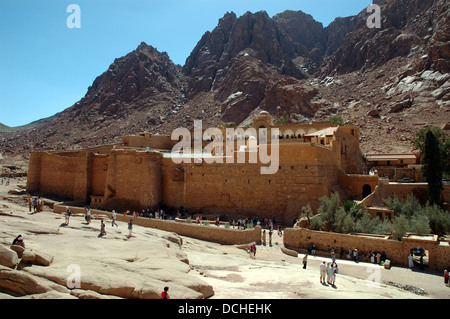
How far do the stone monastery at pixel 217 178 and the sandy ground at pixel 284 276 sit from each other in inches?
204

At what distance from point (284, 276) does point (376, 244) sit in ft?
18.0

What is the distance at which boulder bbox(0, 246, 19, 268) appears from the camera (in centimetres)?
638

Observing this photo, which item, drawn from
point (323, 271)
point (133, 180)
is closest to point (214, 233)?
point (323, 271)

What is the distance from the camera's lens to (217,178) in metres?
22.2

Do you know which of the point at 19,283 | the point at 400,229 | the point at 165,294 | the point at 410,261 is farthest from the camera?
the point at 400,229

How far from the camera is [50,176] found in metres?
27.5

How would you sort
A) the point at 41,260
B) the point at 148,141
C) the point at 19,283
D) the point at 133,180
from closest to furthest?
the point at 19,283 → the point at 41,260 → the point at 133,180 → the point at 148,141

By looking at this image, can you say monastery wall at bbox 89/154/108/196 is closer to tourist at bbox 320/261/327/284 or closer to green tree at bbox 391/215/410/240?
tourist at bbox 320/261/327/284

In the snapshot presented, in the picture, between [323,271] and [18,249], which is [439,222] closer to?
[323,271]

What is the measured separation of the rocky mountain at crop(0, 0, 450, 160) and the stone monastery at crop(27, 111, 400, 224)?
18916mm

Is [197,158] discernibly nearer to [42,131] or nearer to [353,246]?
[353,246]

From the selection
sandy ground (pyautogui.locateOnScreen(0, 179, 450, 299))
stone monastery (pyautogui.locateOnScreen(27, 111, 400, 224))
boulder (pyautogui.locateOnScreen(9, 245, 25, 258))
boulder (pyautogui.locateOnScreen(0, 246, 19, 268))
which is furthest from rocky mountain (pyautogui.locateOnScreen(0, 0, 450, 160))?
boulder (pyautogui.locateOnScreen(0, 246, 19, 268))

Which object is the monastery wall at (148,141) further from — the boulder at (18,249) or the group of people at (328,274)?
the boulder at (18,249)
